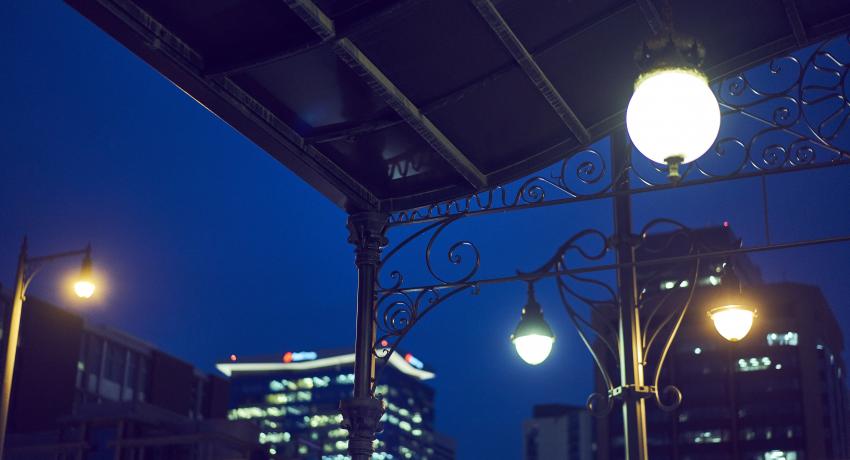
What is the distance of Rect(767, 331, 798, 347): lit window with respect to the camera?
112688 mm

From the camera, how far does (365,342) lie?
31.3 ft

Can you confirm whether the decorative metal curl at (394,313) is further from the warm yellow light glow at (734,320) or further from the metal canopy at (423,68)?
the warm yellow light glow at (734,320)

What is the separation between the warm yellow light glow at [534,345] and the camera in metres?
9.39

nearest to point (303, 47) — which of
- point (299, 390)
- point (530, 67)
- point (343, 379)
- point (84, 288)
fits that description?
point (530, 67)

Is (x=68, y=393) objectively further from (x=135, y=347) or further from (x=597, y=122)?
(x=597, y=122)

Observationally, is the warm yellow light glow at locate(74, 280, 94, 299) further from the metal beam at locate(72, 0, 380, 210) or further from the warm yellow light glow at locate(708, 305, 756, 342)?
the warm yellow light glow at locate(708, 305, 756, 342)

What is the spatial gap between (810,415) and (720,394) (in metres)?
10.2

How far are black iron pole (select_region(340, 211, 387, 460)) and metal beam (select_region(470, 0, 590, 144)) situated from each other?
217 centimetres

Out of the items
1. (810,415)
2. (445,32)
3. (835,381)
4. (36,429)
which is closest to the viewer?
(445,32)

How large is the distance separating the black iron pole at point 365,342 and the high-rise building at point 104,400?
30176 mm

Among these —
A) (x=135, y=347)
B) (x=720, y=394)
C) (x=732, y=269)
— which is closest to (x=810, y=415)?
(x=720, y=394)

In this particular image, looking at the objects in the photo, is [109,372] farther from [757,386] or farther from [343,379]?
[343,379]

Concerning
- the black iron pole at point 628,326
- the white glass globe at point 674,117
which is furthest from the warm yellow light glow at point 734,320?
the white glass globe at point 674,117

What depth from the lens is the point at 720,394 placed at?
4488 inches
